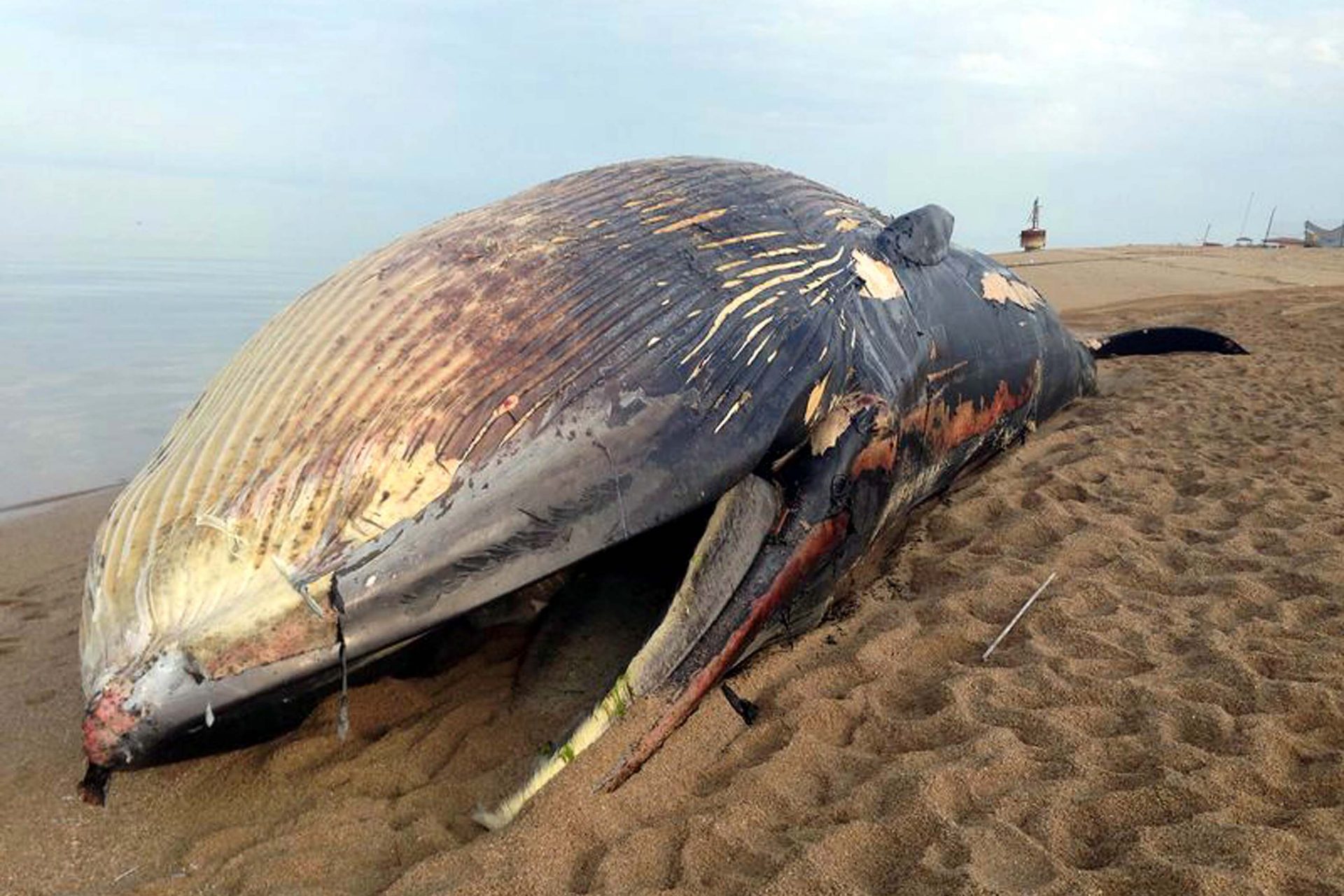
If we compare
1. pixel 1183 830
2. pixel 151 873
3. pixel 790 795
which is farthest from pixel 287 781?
pixel 1183 830

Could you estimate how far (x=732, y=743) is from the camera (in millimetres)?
3270

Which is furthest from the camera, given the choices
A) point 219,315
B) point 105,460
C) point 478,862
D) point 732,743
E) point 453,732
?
point 219,315

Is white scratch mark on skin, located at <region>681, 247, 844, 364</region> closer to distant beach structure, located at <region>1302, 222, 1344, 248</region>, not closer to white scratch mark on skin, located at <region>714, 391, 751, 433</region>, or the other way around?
white scratch mark on skin, located at <region>714, 391, 751, 433</region>

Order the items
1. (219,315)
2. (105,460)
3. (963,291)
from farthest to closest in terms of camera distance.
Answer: (219,315) < (105,460) < (963,291)

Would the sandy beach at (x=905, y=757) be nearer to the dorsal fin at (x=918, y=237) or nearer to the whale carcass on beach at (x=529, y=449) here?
the whale carcass on beach at (x=529, y=449)

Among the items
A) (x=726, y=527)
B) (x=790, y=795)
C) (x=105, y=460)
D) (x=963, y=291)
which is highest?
(x=963, y=291)

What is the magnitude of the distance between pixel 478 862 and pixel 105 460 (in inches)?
320

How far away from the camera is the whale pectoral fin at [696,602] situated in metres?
3.19

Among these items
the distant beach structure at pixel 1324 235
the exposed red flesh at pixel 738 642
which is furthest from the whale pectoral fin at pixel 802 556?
the distant beach structure at pixel 1324 235

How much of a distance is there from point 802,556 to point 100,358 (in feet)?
41.0

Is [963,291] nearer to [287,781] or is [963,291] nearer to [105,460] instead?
[287,781]

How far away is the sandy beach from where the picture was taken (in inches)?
102

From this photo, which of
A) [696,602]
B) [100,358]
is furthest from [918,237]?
[100,358]

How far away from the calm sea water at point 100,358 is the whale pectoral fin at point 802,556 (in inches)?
285
